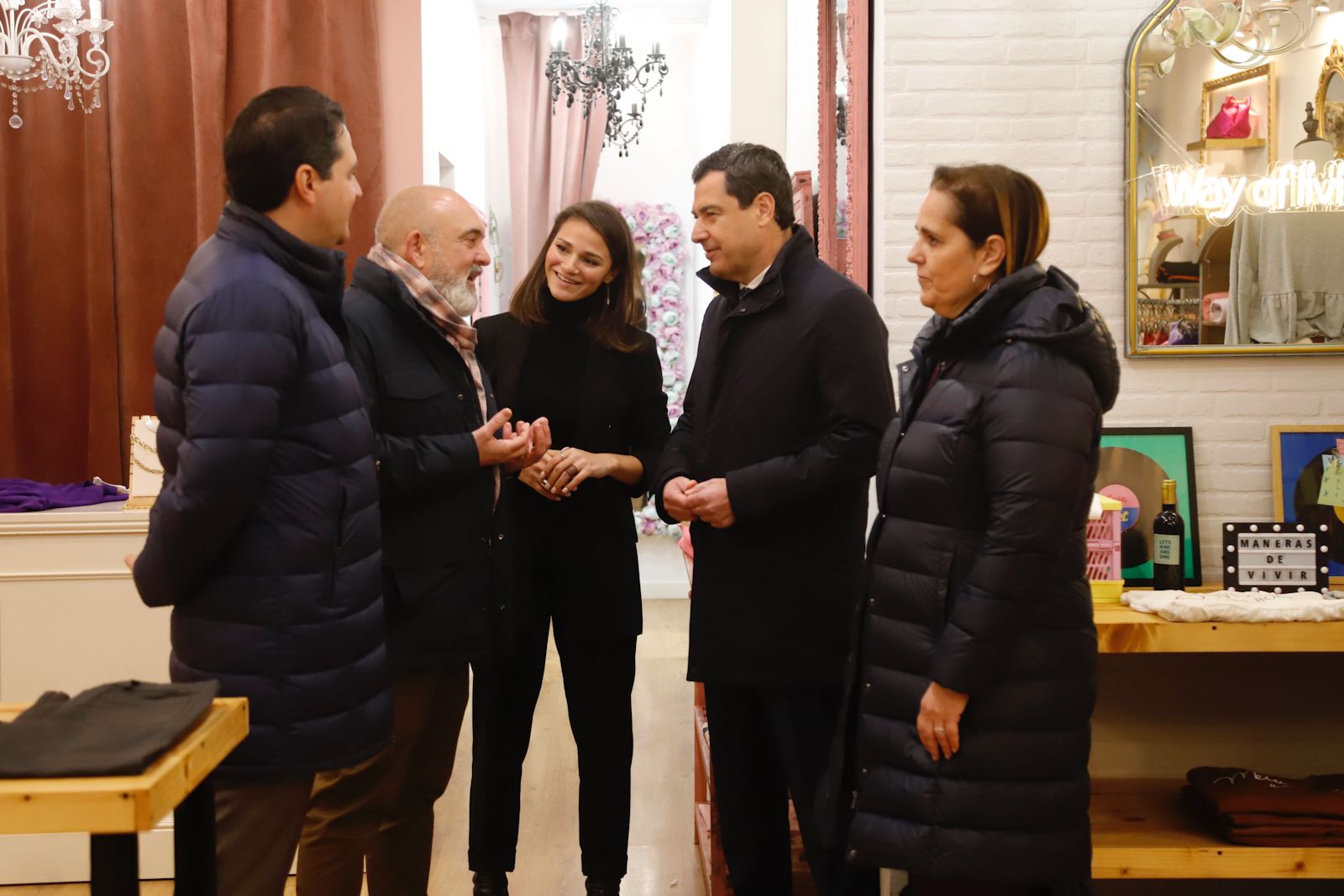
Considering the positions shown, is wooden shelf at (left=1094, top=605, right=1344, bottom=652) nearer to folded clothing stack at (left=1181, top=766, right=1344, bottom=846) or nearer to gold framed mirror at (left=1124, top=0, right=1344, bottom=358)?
folded clothing stack at (left=1181, top=766, right=1344, bottom=846)

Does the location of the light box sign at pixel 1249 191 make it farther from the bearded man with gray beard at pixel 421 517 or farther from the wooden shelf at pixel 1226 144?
the bearded man with gray beard at pixel 421 517

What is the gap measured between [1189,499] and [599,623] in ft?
4.72

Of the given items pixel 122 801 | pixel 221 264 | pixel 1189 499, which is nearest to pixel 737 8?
pixel 1189 499

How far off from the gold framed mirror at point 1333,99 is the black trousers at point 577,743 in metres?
2.03

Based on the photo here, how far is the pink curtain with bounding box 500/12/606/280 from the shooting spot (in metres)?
7.18

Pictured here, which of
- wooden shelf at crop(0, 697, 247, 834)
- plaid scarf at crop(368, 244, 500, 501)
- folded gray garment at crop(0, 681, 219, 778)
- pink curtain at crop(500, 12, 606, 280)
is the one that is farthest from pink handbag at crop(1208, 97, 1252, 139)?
pink curtain at crop(500, 12, 606, 280)

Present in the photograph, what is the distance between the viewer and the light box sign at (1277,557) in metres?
2.66

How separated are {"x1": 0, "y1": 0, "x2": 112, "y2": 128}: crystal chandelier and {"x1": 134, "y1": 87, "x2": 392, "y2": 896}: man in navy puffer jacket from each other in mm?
2283

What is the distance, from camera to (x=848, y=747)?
2043 mm

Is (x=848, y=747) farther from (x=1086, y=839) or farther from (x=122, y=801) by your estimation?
(x=122, y=801)

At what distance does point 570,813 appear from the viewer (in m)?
3.70

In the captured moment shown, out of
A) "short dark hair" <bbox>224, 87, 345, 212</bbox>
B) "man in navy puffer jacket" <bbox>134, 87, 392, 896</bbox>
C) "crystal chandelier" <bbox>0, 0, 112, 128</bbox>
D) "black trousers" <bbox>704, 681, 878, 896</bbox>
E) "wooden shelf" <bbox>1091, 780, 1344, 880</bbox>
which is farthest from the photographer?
"crystal chandelier" <bbox>0, 0, 112, 128</bbox>

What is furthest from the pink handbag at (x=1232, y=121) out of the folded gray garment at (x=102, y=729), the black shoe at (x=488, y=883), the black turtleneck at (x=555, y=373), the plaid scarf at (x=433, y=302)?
the folded gray garment at (x=102, y=729)

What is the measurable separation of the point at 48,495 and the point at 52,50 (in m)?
1.63
